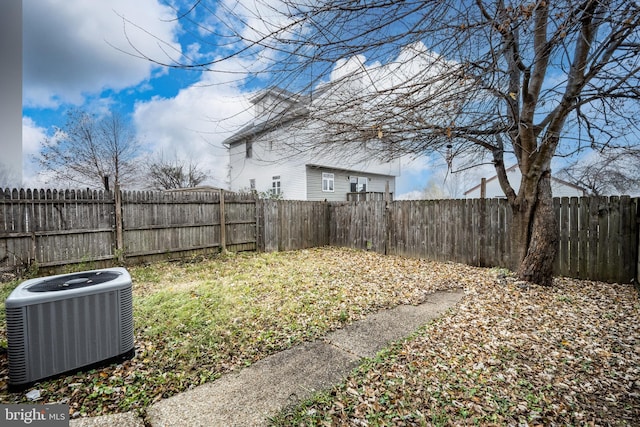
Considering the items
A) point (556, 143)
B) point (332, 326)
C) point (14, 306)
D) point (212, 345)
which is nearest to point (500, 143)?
point (556, 143)

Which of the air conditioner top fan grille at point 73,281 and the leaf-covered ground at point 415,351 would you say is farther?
the air conditioner top fan grille at point 73,281

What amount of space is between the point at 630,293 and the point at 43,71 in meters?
9.44

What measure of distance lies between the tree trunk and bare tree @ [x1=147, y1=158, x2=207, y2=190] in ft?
61.7

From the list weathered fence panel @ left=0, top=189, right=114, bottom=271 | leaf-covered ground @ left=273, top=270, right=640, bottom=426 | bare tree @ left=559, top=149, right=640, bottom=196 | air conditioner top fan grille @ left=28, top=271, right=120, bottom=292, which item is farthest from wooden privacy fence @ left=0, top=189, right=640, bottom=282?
air conditioner top fan grille @ left=28, top=271, right=120, bottom=292

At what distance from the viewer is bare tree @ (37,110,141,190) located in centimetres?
1291

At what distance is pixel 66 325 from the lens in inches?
81.4

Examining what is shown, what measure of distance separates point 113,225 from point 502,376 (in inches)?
287

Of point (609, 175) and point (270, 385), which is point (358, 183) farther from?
point (270, 385)

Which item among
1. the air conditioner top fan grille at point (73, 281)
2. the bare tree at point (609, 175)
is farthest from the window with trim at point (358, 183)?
the air conditioner top fan grille at point (73, 281)

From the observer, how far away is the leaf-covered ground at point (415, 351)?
1867 mm

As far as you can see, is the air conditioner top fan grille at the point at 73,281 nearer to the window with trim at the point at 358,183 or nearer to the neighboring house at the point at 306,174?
the neighboring house at the point at 306,174

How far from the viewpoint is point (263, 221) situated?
28.5ft

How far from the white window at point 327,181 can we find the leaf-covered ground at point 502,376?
1152 cm

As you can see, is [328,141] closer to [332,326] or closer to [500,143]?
[332,326]
